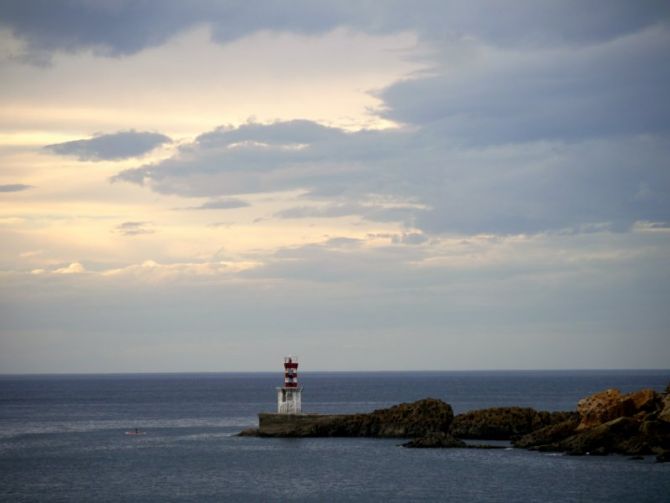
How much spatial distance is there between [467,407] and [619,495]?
86.9m

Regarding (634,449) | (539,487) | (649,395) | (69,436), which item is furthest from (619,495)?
(69,436)

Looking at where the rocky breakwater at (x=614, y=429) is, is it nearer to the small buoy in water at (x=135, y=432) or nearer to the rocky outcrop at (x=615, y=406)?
the rocky outcrop at (x=615, y=406)

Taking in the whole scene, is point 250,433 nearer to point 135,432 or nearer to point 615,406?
point 135,432

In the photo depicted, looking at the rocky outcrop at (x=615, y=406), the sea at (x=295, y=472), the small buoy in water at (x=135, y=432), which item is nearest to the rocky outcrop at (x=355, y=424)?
the sea at (x=295, y=472)

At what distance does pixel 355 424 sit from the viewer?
86812mm

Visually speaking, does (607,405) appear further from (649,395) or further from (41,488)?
(41,488)

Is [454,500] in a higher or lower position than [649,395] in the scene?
lower

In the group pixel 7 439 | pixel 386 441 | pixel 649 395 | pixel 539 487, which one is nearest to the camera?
pixel 539 487

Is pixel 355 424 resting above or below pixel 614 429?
below

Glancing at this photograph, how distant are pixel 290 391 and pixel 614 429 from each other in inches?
1112

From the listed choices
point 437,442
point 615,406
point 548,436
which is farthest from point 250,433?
point 615,406

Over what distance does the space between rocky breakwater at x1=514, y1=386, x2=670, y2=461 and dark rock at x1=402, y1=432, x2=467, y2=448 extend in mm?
4797

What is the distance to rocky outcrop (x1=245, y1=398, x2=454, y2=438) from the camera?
8519 centimetres

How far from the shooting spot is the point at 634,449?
68.5m
